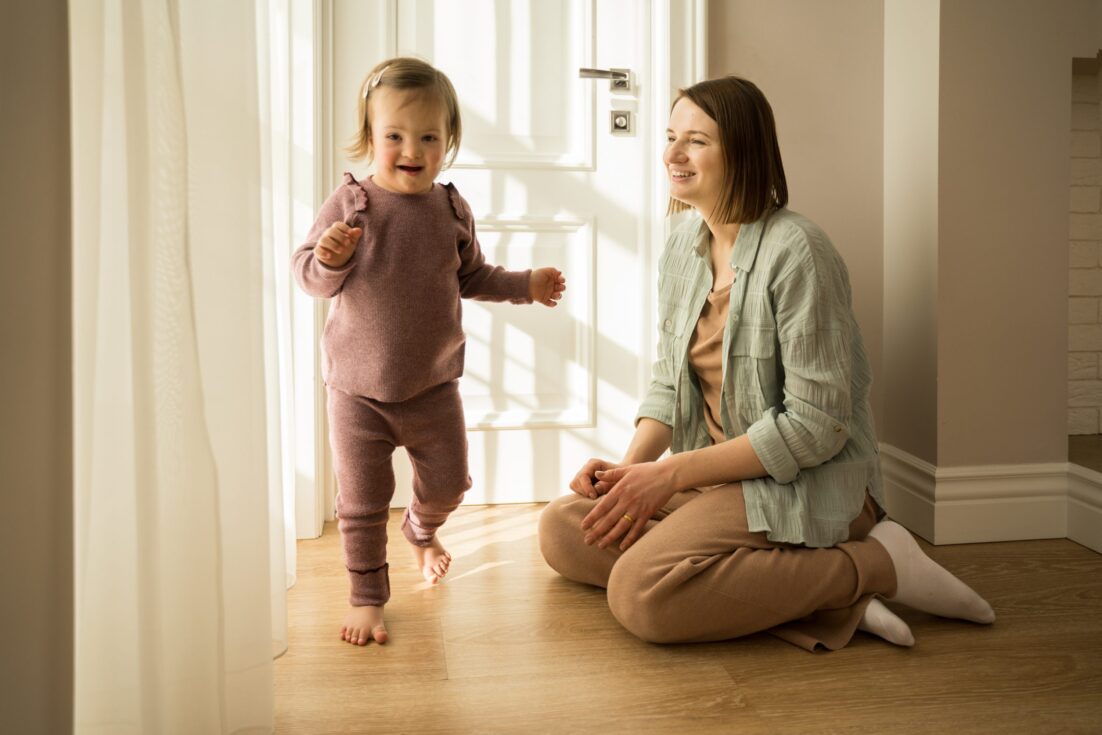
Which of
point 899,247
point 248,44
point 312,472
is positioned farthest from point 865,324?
point 248,44

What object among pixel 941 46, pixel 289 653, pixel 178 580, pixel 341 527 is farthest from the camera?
pixel 941 46

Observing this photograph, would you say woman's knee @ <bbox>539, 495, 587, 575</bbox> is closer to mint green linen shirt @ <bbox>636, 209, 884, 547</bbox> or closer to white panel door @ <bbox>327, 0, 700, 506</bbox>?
mint green linen shirt @ <bbox>636, 209, 884, 547</bbox>

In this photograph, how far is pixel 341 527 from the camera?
1665mm

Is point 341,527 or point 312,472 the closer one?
point 341,527

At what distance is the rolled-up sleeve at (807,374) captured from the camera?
5.17 feet

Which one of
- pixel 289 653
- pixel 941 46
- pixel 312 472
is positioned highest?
pixel 941 46

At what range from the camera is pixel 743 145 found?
1669 mm

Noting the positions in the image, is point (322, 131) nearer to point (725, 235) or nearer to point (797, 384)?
point (725, 235)

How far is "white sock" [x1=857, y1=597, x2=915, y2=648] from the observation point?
5.04 ft

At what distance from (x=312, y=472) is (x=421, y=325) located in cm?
73

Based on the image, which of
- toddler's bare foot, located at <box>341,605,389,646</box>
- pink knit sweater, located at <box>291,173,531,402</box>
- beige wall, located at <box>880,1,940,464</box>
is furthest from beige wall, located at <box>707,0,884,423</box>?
toddler's bare foot, located at <box>341,605,389,646</box>

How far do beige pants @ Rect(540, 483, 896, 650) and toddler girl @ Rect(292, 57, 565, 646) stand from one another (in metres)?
0.44

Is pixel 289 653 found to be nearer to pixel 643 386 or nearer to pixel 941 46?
pixel 643 386

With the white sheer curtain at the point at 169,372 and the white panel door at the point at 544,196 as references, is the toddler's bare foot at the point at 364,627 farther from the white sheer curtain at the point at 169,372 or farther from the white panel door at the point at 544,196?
the white panel door at the point at 544,196
